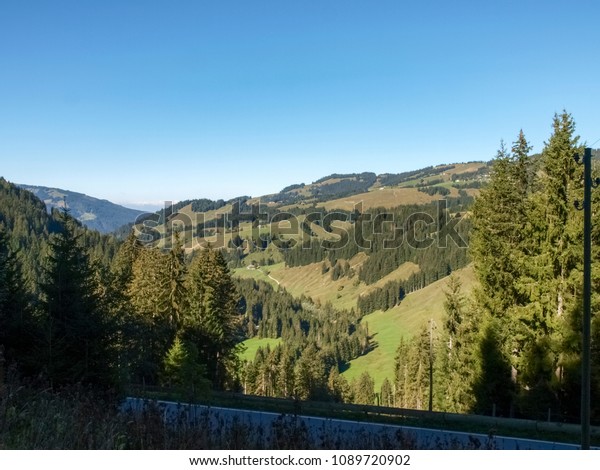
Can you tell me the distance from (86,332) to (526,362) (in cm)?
2232

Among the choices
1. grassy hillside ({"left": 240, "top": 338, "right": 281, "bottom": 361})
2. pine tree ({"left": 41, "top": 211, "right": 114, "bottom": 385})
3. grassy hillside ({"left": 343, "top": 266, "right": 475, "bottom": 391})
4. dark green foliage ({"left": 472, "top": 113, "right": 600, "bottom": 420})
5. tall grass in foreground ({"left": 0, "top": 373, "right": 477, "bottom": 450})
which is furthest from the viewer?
grassy hillside ({"left": 240, "top": 338, "right": 281, "bottom": 361})

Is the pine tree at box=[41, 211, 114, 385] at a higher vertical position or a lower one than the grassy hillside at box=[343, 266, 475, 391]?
higher

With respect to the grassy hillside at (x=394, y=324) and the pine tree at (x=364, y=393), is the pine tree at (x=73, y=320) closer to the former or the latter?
the pine tree at (x=364, y=393)

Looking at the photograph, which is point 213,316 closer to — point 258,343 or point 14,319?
point 14,319

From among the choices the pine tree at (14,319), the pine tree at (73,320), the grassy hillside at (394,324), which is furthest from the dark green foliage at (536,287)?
the grassy hillside at (394,324)

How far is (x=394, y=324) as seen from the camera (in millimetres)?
177250

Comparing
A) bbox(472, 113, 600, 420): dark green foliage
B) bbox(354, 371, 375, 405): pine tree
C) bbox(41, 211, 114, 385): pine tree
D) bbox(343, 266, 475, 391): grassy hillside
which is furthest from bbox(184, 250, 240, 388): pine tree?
bbox(343, 266, 475, 391): grassy hillside

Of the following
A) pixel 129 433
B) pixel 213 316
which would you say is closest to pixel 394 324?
pixel 213 316

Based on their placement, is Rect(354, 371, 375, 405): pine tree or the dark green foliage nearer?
the dark green foliage

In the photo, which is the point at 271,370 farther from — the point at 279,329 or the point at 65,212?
the point at 279,329

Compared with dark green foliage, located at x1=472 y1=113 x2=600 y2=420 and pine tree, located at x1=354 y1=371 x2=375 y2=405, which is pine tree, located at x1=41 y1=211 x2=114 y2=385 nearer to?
dark green foliage, located at x1=472 y1=113 x2=600 y2=420

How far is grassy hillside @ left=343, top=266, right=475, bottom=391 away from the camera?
138m

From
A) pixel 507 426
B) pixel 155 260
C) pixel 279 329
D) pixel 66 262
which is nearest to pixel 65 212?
pixel 66 262

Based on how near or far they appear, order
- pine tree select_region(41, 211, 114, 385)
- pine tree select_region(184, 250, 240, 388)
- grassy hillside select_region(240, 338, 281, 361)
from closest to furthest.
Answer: pine tree select_region(41, 211, 114, 385), pine tree select_region(184, 250, 240, 388), grassy hillside select_region(240, 338, 281, 361)
